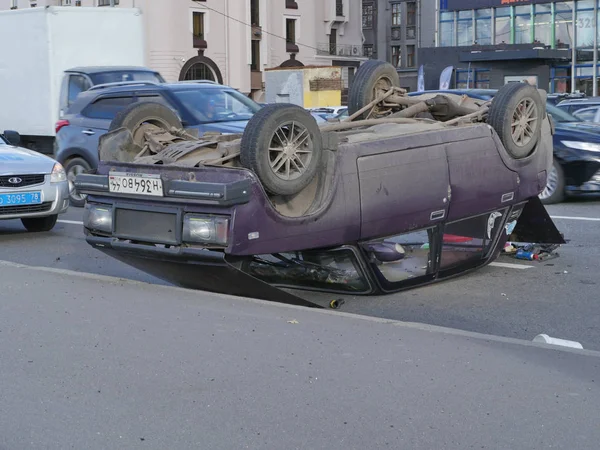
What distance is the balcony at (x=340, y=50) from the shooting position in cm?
7650

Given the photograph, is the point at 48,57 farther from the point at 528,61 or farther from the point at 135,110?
the point at 528,61

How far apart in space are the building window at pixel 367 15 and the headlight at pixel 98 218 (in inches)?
3298

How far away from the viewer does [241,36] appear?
2655 inches

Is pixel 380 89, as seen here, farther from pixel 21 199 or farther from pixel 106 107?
pixel 106 107

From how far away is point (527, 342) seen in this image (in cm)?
573

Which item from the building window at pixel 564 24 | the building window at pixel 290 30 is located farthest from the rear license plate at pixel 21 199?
the building window at pixel 290 30

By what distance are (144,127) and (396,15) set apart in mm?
82527

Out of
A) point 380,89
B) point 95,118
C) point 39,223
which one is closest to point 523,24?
point 95,118

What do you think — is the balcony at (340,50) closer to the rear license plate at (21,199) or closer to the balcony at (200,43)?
the balcony at (200,43)

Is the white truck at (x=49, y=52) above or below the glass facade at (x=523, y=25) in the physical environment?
below

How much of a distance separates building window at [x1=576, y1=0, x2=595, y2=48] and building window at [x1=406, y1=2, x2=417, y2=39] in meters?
27.4

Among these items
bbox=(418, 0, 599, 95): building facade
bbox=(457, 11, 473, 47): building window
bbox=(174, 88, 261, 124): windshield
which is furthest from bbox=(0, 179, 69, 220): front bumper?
bbox=(457, 11, 473, 47): building window

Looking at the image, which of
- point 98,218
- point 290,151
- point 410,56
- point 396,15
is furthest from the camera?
point 396,15

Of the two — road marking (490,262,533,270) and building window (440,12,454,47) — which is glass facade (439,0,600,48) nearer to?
building window (440,12,454,47)
